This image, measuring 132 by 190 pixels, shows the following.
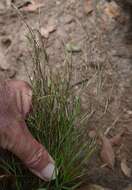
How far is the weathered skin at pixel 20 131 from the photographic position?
156cm

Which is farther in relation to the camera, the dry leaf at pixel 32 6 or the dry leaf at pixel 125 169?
the dry leaf at pixel 32 6

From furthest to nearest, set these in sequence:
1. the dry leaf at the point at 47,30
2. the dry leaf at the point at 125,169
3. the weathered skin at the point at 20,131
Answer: the dry leaf at the point at 47,30
the dry leaf at the point at 125,169
the weathered skin at the point at 20,131

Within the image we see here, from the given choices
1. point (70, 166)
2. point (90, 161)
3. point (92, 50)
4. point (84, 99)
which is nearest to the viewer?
point (70, 166)

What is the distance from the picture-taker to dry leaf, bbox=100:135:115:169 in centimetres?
198

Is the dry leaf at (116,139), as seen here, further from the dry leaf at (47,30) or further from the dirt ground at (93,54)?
the dry leaf at (47,30)

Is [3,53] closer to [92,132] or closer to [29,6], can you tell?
[29,6]

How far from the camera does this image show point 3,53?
2.31m

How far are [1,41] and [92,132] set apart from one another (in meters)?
0.65

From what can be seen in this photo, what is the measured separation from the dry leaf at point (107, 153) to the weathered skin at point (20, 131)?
14.1 inches

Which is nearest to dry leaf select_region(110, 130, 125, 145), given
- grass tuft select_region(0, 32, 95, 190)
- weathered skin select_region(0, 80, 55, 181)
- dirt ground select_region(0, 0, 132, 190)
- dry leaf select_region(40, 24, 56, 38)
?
dirt ground select_region(0, 0, 132, 190)

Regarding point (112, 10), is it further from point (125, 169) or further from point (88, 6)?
point (125, 169)

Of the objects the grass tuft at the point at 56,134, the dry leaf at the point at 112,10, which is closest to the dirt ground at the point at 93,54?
the dry leaf at the point at 112,10

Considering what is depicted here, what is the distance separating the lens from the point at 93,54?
7.50 feet

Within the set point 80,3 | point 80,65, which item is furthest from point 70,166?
point 80,3
